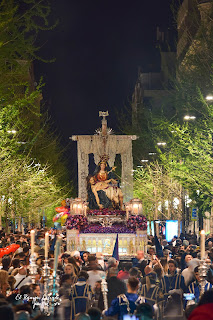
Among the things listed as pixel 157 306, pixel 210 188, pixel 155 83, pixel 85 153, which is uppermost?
pixel 155 83

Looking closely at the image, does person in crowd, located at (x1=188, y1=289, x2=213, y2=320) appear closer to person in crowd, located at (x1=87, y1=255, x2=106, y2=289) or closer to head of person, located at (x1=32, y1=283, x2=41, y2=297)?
head of person, located at (x1=32, y1=283, x2=41, y2=297)

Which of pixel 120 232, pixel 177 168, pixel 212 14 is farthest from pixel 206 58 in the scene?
pixel 120 232

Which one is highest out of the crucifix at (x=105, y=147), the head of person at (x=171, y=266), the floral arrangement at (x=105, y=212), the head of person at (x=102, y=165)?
the crucifix at (x=105, y=147)

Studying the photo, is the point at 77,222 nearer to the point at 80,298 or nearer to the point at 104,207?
the point at 104,207

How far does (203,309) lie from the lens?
630 cm

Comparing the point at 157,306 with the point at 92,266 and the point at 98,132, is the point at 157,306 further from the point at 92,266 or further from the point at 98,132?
the point at 98,132

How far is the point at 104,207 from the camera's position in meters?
40.1

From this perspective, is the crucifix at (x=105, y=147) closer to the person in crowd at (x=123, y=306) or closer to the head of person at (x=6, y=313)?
the person in crowd at (x=123, y=306)

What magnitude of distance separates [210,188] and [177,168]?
9.41 feet

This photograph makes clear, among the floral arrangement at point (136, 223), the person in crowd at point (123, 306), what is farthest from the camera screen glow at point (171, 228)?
the person in crowd at point (123, 306)

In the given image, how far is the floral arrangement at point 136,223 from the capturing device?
115 ft

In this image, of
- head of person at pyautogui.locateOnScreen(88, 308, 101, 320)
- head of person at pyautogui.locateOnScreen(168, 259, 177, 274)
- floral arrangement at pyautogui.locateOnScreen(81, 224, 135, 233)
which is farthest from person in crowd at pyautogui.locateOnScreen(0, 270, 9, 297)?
floral arrangement at pyautogui.locateOnScreen(81, 224, 135, 233)

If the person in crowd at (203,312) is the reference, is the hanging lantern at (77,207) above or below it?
above

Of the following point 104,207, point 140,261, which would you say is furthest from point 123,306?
point 104,207
